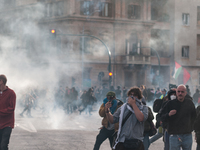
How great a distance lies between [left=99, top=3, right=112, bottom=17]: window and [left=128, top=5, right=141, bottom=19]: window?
2161 mm

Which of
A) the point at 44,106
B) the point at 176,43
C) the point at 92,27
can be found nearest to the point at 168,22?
the point at 176,43

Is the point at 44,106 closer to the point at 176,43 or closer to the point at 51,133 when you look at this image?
the point at 51,133

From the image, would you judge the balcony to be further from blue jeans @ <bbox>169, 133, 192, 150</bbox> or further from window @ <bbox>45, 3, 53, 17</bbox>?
blue jeans @ <bbox>169, 133, 192, 150</bbox>

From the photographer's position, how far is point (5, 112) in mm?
5781

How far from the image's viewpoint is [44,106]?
18.8 m

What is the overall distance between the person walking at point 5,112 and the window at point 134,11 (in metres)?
34.6

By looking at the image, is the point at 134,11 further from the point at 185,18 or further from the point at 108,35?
the point at 185,18

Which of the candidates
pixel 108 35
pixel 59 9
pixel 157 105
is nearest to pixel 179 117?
pixel 157 105

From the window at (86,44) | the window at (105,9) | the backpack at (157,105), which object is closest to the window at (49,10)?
the window at (86,44)

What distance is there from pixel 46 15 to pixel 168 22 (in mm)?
13256

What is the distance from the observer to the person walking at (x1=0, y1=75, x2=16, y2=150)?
582 cm

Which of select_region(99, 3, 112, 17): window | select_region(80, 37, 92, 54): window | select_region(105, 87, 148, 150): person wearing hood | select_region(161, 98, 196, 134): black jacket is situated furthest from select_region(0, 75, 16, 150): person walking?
select_region(99, 3, 112, 17): window

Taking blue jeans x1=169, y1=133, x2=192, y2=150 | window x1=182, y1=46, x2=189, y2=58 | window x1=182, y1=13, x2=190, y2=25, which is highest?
window x1=182, y1=13, x2=190, y2=25

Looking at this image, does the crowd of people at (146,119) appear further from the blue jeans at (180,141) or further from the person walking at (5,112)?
the person walking at (5,112)
